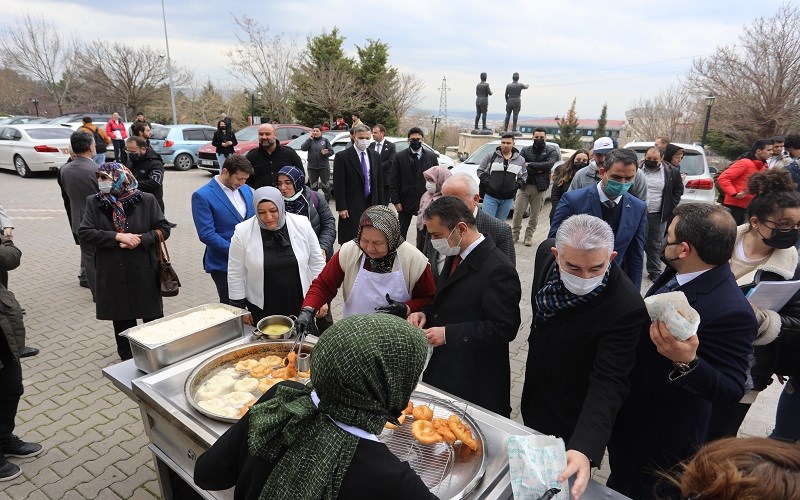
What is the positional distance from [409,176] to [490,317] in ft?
15.5

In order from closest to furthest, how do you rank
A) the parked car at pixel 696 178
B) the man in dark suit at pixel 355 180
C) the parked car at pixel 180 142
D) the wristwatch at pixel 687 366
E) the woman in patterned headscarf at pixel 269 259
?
the wristwatch at pixel 687 366, the woman in patterned headscarf at pixel 269 259, the man in dark suit at pixel 355 180, the parked car at pixel 696 178, the parked car at pixel 180 142

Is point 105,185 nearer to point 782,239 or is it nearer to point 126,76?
point 782,239

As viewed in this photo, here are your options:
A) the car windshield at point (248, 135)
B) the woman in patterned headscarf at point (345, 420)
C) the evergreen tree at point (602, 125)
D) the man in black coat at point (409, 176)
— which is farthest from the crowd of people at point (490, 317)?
the evergreen tree at point (602, 125)

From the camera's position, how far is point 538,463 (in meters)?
1.49

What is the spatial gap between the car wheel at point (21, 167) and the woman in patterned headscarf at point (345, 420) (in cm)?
1669

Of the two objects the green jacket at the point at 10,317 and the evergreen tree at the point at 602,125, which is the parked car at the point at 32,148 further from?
the evergreen tree at the point at 602,125

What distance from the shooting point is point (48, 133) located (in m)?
13.4

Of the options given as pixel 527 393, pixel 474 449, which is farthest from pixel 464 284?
pixel 474 449

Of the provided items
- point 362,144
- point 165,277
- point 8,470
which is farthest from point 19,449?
point 362,144

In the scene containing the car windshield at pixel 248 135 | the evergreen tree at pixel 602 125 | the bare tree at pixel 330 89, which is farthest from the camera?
the evergreen tree at pixel 602 125

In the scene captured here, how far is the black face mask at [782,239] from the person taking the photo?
2479 millimetres

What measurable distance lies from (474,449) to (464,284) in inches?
33.5

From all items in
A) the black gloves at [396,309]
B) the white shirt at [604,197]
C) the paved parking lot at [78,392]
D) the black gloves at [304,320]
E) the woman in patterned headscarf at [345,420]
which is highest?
the white shirt at [604,197]

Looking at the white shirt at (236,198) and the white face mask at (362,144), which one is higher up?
the white face mask at (362,144)
